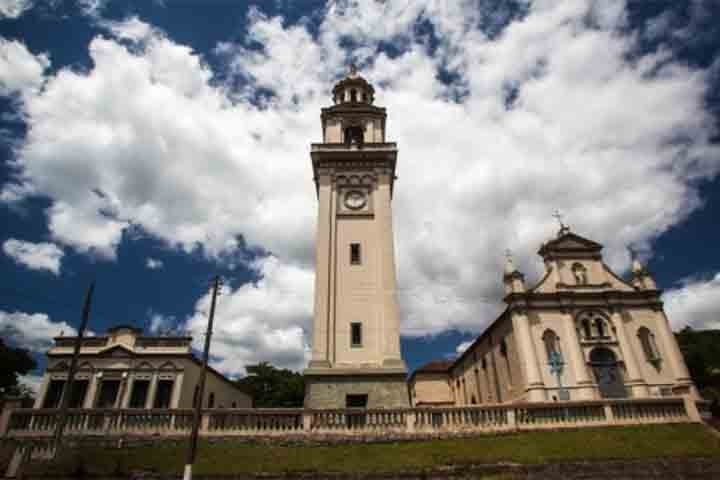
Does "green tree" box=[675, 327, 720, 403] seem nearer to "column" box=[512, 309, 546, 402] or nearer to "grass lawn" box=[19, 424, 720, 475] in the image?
"column" box=[512, 309, 546, 402]

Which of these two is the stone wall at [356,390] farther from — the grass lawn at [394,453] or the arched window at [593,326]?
the arched window at [593,326]

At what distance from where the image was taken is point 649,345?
32875 millimetres

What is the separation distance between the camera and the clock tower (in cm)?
2283

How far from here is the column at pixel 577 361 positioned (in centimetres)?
3061

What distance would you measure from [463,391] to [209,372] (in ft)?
100

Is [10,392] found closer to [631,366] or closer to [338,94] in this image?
[338,94]

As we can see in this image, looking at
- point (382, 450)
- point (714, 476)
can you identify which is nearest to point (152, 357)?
point (382, 450)

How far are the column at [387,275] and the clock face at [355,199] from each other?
0.98 meters

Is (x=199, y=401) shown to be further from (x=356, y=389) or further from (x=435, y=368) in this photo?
(x=435, y=368)

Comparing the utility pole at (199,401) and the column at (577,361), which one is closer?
the utility pole at (199,401)

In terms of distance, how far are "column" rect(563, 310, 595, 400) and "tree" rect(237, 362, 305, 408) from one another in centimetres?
4259

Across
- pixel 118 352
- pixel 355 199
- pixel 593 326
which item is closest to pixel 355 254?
pixel 355 199

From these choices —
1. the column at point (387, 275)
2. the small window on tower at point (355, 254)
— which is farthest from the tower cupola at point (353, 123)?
the small window on tower at point (355, 254)

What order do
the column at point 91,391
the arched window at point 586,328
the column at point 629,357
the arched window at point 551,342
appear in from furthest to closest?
1. the arched window at point 586,328
2. the arched window at point 551,342
3. the column at point 629,357
4. the column at point 91,391
